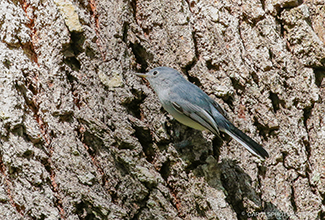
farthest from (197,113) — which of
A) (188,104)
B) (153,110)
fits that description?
(153,110)

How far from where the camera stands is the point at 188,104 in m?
2.71

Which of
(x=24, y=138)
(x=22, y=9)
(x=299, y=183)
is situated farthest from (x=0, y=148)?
(x=299, y=183)

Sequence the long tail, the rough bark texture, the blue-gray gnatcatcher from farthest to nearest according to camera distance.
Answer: the blue-gray gnatcatcher → the long tail → the rough bark texture

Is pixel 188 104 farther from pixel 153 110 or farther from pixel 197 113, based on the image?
pixel 153 110

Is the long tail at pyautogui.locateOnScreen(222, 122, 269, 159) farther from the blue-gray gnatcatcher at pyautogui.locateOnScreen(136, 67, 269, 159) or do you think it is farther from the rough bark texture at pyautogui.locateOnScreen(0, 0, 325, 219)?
the rough bark texture at pyautogui.locateOnScreen(0, 0, 325, 219)

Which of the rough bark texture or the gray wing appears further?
the gray wing

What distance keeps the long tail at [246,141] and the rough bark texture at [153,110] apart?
0.12m

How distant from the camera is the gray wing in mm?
2535

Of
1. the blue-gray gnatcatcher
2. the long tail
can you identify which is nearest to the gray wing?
the blue-gray gnatcatcher

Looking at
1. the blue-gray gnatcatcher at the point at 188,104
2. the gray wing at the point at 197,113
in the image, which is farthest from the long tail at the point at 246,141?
the gray wing at the point at 197,113

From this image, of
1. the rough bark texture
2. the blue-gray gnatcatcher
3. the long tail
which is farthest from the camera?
the blue-gray gnatcatcher

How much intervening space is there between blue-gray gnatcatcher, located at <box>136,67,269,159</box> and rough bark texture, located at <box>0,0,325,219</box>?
75 mm

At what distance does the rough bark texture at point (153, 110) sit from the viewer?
217 centimetres

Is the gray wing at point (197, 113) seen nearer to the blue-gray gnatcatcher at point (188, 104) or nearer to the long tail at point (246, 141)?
the blue-gray gnatcatcher at point (188, 104)
